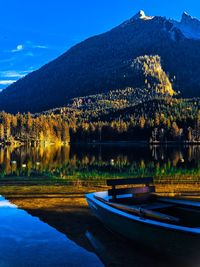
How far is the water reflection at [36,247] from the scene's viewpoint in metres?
14.3

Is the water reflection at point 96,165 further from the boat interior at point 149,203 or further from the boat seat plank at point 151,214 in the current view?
the boat seat plank at point 151,214

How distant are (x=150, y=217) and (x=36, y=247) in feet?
15.1

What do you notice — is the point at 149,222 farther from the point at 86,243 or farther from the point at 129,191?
the point at 129,191

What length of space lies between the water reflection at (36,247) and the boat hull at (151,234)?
160cm

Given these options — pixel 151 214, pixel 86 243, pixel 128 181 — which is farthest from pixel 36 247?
pixel 128 181

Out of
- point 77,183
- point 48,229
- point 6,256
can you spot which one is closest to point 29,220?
point 48,229

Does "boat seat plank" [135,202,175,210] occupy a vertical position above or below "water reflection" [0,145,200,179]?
below

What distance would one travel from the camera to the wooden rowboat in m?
12.7

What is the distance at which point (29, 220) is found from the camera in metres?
20.0

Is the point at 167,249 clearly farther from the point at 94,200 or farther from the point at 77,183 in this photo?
the point at 77,183

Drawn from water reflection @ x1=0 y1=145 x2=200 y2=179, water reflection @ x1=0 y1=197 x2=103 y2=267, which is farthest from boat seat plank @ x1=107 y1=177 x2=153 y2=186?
water reflection @ x1=0 y1=145 x2=200 y2=179

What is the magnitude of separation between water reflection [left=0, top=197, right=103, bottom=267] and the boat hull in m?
1.60


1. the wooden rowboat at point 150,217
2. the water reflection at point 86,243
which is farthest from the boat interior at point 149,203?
the water reflection at point 86,243

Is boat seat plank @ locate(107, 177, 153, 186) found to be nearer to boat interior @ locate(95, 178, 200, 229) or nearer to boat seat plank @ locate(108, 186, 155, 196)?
boat interior @ locate(95, 178, 200, 229)
